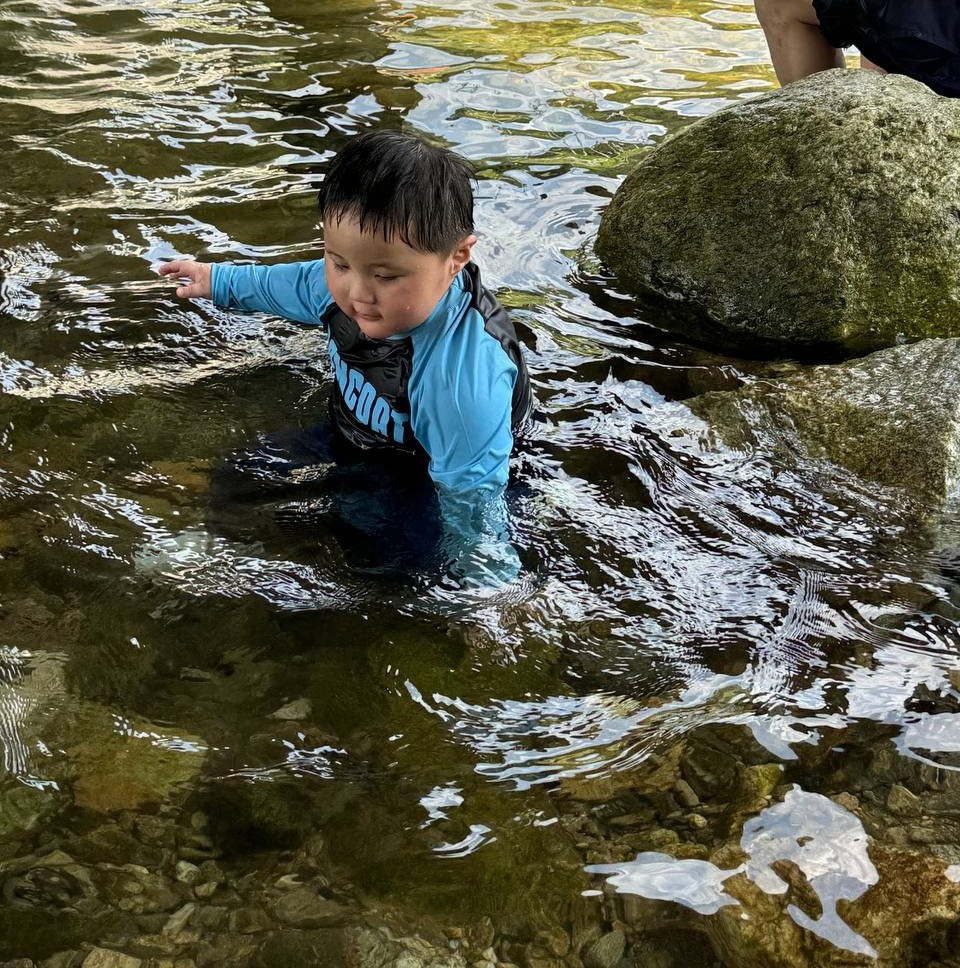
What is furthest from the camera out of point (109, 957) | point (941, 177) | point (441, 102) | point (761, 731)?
point (441, 102)

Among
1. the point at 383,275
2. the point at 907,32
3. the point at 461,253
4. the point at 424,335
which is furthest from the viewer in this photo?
the point at 907,32

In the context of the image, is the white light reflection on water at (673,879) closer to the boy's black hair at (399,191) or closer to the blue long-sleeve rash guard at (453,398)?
the blue long-sleeve rash guard at (453,398)

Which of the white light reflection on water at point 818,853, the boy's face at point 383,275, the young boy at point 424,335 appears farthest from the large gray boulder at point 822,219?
the white light reflection on water at point 818,853

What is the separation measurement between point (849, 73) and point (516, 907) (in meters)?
4.49

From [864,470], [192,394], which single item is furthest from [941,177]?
[192,394]

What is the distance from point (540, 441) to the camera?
4.21m

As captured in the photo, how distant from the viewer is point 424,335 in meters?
3.42

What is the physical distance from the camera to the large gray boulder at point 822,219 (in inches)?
189

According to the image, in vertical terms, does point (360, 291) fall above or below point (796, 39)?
below

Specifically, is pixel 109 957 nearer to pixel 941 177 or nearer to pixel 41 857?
pixel 41 857

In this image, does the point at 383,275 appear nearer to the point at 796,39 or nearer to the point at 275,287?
the point at 275,287

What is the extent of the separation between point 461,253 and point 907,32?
362 centimetres

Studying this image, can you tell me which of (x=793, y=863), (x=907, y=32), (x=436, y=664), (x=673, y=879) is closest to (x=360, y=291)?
(x=436, y=664)

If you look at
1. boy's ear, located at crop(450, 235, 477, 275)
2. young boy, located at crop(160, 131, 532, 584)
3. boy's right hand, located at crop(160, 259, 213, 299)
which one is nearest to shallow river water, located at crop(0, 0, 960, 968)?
young boy, located at crop(160, 131, 532, 584)
